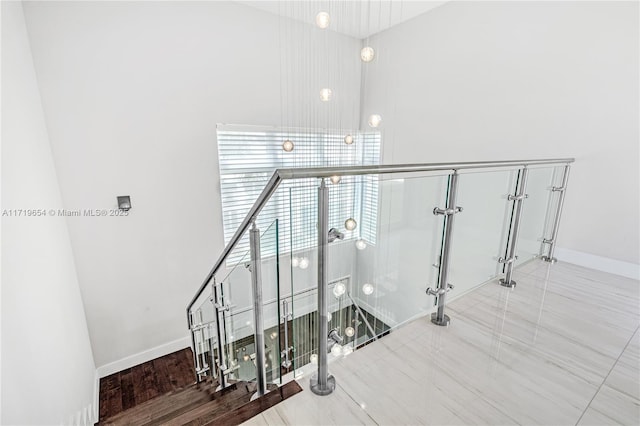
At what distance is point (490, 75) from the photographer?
313cm

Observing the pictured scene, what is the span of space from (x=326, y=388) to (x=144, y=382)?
283cm

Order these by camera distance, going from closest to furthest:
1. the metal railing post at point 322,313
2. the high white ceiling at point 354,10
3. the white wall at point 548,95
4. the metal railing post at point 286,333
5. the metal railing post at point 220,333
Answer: the metal railing post at point 322,313 → the metal railing post at point 286,333 → the metal railing post at point 220,333 → the white wall at point 548,95 → the high white ceiling at point 354,10

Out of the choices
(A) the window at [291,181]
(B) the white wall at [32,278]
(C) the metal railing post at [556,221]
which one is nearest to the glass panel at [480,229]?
(A) the window at [291,181]

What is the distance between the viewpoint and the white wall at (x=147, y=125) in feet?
8.59

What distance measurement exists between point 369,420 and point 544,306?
1.72 metres

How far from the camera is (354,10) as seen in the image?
3.58 m

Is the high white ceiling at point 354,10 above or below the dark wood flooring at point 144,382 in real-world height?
above

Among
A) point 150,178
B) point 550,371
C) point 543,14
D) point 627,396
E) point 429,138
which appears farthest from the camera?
point 429,138

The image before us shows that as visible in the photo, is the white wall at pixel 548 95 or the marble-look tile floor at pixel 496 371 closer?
the marble-look tile floor at pixel 496 371

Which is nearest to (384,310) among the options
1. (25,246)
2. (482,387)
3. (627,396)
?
(482,387)

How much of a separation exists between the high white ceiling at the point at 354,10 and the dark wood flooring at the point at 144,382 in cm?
423

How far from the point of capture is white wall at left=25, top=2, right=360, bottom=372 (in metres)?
2.62

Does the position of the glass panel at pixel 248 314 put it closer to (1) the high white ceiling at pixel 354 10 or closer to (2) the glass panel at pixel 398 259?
(2) the glass panel at pixel 398 259

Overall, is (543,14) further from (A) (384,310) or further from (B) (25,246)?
(B) (25,246)
